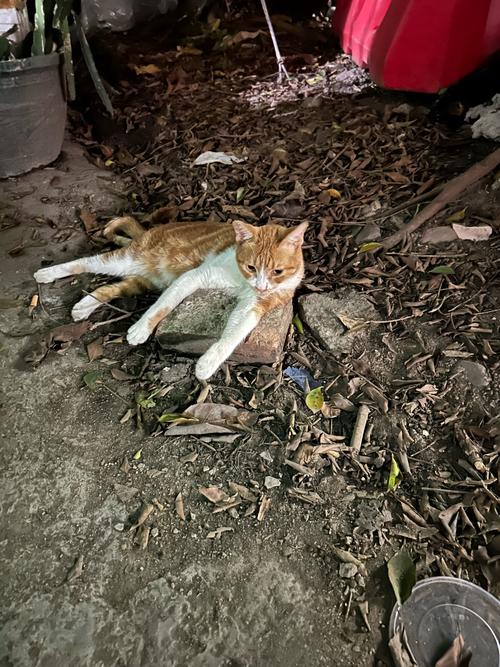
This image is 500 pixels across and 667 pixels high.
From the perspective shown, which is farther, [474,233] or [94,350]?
[474,233]

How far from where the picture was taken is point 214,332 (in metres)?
2.87

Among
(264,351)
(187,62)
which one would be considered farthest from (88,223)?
(187,62)

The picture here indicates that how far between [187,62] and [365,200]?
431 cm

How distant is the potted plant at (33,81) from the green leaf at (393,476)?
4.27 meters

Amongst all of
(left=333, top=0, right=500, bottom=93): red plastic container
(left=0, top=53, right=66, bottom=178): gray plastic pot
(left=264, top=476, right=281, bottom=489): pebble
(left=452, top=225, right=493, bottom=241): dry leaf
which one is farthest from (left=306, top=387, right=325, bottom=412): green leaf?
(left=0, top=53, right=66, bottom=178): gray plastic pot

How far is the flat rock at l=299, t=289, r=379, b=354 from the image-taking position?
2.94 metres

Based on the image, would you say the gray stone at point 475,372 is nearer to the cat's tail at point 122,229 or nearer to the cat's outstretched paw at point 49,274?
the cat's tail at point 122,229

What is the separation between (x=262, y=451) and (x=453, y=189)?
2.45 meters

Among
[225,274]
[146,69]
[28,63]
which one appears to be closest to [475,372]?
[225,274]

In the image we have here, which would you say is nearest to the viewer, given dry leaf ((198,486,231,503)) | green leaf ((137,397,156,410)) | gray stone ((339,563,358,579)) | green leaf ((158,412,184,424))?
gray stone ((339,563,358,579))

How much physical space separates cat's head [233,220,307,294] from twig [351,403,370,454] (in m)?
0.87

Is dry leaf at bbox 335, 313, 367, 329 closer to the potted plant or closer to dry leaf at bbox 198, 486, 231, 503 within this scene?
dry leaf at bbox 198, 486, 231, 503

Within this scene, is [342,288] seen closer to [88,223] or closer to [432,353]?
[432,353]

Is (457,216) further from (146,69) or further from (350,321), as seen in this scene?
(146,69)
